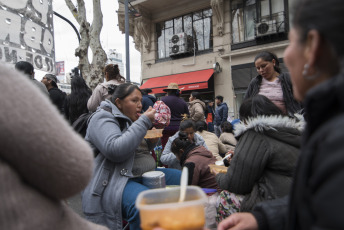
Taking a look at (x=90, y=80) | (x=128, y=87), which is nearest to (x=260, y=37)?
(x=90, y=80)

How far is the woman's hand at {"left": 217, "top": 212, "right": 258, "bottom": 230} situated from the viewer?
47.4 inches

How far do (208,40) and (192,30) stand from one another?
1.16 metres

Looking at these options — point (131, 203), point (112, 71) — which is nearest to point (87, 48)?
point (112, 71)

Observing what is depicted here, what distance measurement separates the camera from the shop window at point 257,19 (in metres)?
11.2

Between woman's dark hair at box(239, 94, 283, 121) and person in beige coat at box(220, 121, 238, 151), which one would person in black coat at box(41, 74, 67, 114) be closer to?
person in beige coat at box(220, 121, 238, 151)

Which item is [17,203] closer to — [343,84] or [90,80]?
[343,84]

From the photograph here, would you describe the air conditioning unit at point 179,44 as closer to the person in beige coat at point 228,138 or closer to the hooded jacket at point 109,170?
the person in beige coat at point 228,138

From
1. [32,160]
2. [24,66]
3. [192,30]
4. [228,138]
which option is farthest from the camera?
[192,30]

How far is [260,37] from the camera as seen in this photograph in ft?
37.6

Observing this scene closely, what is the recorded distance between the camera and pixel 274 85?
3131 millimetres

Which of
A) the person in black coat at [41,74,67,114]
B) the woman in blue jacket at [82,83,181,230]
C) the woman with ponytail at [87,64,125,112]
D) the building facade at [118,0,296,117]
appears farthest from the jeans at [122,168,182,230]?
the building facade at [118,0,296,117]

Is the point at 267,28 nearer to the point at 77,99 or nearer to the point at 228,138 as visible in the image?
the point at 228,138

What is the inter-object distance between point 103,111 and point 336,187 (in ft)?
5.98

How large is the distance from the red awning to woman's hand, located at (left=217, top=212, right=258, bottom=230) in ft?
36.3
